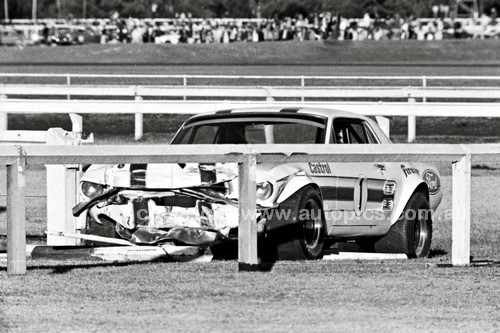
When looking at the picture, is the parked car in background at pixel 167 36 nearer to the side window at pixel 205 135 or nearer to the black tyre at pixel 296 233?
the side window at pixel 205 135

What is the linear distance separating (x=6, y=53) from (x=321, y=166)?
51.5 meters

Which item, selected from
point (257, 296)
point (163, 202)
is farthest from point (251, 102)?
point (257, 296)

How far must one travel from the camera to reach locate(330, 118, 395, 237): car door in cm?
1034

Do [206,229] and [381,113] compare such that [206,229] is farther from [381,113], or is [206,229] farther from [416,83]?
[416,83]

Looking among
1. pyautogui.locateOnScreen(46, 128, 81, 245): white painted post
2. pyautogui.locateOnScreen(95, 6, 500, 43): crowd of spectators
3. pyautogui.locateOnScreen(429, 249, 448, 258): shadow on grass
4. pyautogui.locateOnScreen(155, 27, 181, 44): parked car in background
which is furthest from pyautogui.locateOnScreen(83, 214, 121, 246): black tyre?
pyautogui.locateOnScreen(155, 27, 181, 44): parked car in background

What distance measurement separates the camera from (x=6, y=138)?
481 inches

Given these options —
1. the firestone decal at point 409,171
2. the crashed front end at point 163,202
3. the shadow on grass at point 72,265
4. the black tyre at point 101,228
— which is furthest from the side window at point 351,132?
the shadow on grass at point 72,265

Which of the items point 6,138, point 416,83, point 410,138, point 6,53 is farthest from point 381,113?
point 6,53

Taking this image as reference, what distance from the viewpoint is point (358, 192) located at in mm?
10562

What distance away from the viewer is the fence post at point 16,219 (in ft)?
27.1

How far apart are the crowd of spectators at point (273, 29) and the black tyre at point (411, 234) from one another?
179ft

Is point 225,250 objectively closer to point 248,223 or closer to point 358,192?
point 358,192

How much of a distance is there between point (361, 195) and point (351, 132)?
2.49 ft

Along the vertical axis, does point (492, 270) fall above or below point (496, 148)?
below
